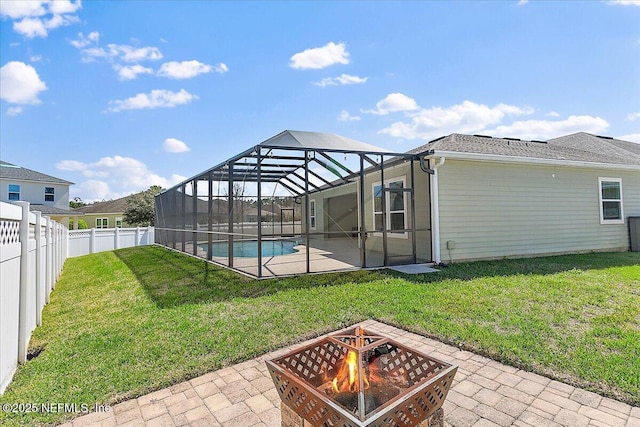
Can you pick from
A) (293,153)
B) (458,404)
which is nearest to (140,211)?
(293,153)

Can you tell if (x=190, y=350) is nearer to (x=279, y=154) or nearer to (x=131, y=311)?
(x=131, y=311)

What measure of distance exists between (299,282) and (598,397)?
4.33 m

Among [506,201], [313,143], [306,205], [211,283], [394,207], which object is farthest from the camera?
[394,207]

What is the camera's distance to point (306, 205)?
7.34 meters

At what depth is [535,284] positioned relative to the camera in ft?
17.6

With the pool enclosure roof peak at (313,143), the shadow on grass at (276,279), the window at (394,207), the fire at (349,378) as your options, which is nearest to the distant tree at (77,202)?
the shadow on grass at (276,279)

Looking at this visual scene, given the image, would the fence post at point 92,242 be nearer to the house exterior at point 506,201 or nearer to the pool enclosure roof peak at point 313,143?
the pool enclosure roof peak at point 313,143

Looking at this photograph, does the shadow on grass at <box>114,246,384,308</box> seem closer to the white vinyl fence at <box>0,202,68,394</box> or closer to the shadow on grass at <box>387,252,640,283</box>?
the shadow on grass at <box>387,252,640,283</box>

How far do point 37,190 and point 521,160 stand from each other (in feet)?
82.5

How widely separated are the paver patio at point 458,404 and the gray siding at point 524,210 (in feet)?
17.3

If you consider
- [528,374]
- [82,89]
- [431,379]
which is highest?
[82,89]

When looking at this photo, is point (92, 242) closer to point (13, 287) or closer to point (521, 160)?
point (13, 287)

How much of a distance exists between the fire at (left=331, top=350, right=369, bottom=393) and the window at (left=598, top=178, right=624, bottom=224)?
11.5m

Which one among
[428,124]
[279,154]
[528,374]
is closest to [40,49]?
[279,154]
